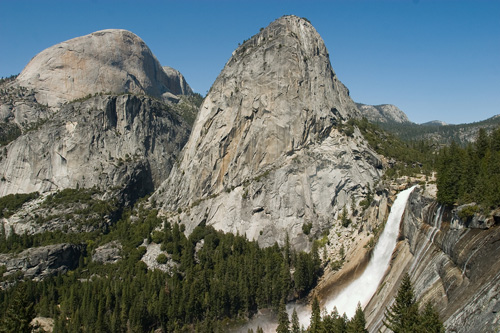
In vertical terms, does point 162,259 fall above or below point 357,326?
above

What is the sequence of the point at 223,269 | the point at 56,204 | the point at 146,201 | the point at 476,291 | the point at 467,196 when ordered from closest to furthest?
1. the point at 476,291
2. the point at 467,196
3. the point at 223,269
4. the point at 56,204
5. the point at 146,201

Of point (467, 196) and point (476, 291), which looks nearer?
point (476, 291)

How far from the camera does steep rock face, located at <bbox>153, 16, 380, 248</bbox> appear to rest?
117 meters

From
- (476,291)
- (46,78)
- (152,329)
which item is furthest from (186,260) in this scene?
(46,78)

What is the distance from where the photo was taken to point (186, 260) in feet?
376

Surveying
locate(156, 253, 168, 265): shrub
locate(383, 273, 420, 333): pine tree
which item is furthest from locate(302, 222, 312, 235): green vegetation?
locate(383, 273, 420, 333): pine tree

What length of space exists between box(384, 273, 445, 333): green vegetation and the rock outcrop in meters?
96.8

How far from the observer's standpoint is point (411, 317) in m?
48.6

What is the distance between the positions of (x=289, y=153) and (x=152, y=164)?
65292 millimetres

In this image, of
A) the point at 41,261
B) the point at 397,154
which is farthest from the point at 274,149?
the point at 41,261

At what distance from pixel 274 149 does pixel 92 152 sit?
71.9 m

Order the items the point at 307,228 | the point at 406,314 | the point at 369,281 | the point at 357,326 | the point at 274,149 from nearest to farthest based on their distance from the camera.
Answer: the point at 406,314, the point at 357,326, the point at 369,281, the point at 307,228, the point at 274,149

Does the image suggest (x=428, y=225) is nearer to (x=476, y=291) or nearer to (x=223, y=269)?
(x=476, y=291)

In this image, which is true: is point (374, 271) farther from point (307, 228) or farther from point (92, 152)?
point (92, 152)
